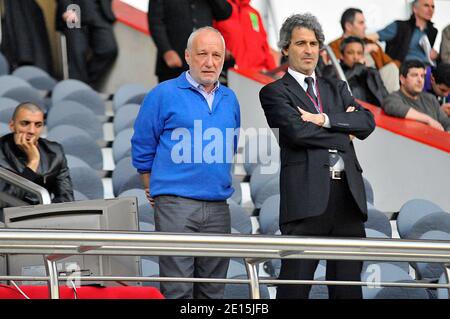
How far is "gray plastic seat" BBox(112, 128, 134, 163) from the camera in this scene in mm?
7773

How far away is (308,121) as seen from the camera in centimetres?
523

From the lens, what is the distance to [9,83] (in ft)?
28.5

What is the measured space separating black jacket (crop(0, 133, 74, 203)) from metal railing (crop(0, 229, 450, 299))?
182cm

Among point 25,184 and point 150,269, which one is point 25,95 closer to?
point 25,184

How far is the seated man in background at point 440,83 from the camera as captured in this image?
9.00 m

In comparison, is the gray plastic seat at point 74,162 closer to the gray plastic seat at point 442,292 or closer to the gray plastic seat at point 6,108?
the gray plastic seat at point 6,108

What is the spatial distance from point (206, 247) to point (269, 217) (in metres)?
2.12

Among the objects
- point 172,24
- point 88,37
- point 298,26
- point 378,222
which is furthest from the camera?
point 88,37

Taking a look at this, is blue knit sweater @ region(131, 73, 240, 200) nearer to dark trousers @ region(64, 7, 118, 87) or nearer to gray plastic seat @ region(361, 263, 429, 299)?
gray plastic seat @ region(361, 263, 429, 299)

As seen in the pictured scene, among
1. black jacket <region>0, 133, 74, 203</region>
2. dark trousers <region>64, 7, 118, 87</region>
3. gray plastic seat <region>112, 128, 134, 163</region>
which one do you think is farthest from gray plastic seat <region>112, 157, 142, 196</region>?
dark trousers <region>64, 7, 118, 87</region>

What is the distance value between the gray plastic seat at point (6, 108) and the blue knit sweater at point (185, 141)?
269 cm

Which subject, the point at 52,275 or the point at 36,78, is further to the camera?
the point at 36,78

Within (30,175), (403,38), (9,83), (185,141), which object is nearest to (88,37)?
(9,83)
